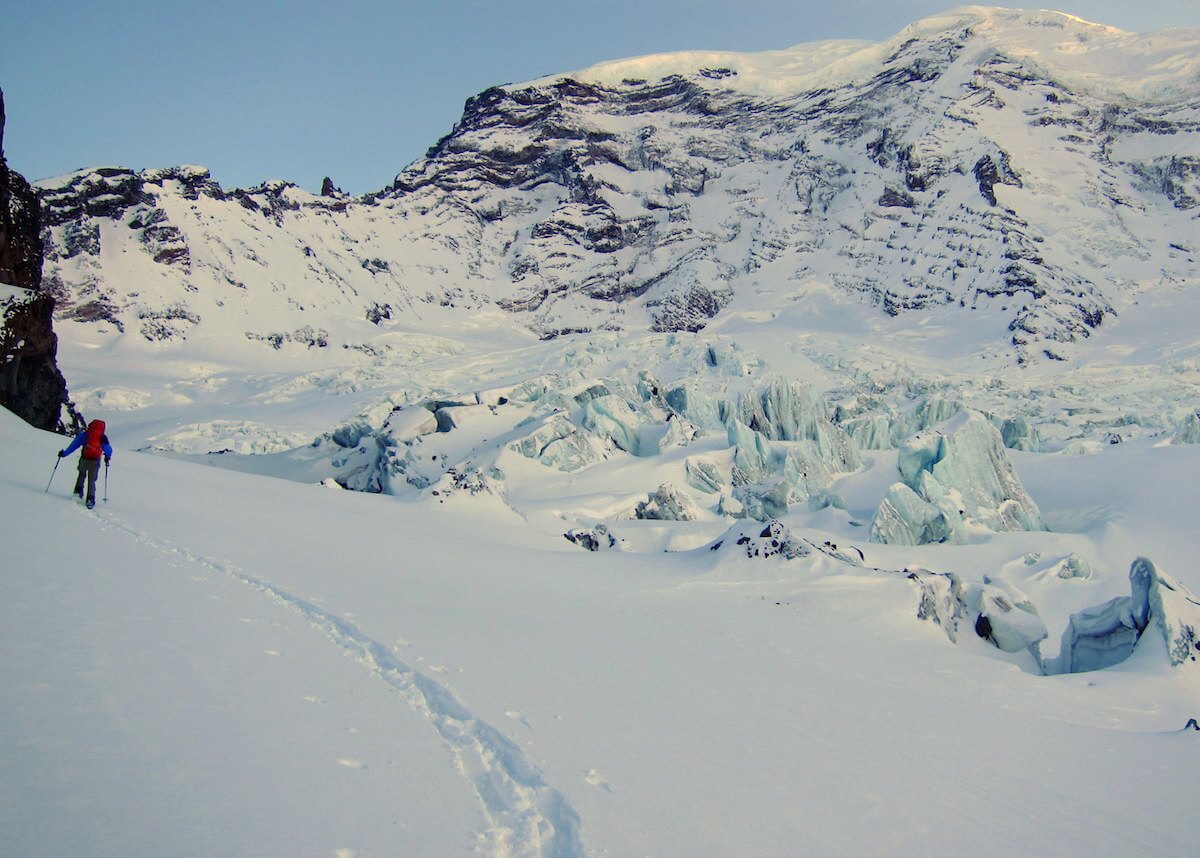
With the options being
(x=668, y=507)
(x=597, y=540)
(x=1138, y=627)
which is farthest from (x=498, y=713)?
(x=668, y=507)

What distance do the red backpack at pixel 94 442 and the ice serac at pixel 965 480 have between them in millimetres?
20572

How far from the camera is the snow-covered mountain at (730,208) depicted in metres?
96.6

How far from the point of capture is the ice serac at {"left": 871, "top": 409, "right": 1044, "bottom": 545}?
25.6m

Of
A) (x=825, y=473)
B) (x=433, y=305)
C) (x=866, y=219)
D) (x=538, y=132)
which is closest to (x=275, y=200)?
(x=433, y=305)

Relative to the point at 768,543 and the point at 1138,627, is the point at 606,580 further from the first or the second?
the point at 1138,627

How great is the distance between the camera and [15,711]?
3.63 metres

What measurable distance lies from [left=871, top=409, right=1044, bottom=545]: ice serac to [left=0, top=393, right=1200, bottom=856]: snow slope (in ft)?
49.0

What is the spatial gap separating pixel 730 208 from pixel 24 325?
12029 cm

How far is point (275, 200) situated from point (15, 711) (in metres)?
128

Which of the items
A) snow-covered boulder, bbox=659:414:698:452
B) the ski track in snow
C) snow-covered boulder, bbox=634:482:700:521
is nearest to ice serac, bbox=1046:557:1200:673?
the ski track in snow

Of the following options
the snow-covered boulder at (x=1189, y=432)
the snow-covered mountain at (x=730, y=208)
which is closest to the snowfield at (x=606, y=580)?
the snow-covered boulder at (x=1189, y=432)

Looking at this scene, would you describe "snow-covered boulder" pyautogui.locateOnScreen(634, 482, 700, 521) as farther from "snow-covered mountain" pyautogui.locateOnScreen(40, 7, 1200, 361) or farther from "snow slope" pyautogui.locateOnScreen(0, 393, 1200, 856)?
"snow-covered mountain" pyautogui.locateOnScreen(40, 7, 1200, 361)

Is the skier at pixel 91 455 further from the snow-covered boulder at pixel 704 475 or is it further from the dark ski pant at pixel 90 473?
the snow-covered boulder at pixel 704 475

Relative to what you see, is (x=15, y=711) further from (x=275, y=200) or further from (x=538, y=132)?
(x=538, y=132)
